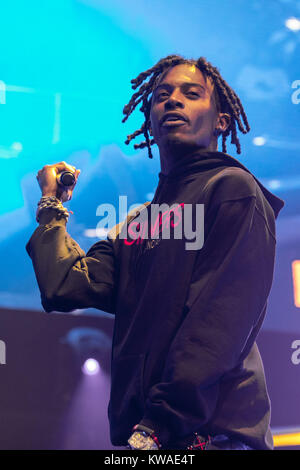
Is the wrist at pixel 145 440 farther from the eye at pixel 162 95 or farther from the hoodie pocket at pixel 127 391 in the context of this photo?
the eye at pixel 162 95

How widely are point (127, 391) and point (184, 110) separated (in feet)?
2.38

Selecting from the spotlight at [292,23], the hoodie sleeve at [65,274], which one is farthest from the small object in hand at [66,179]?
the spotlight at [292,23]

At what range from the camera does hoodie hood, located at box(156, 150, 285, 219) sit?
1323 millimetres

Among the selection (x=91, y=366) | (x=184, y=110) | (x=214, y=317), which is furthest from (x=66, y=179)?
(x=91, y=366)

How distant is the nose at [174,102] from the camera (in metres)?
1.35

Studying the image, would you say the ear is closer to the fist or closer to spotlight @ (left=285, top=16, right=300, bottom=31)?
the fist

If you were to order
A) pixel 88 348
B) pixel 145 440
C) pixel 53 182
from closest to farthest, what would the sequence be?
pixel 145 440, pixel 53 182, pixel 88 348

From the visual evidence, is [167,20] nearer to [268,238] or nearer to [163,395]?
[268,238]

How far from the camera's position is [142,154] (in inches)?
196

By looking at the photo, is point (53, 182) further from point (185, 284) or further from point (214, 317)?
point (214, 317)

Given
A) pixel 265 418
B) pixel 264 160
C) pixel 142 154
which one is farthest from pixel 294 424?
pixel 265 418

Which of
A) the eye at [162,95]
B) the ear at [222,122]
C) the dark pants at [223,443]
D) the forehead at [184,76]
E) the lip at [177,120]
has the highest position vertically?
the forehead at [184,76]

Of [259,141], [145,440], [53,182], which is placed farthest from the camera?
[259,141]

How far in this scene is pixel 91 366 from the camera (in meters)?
4.59
